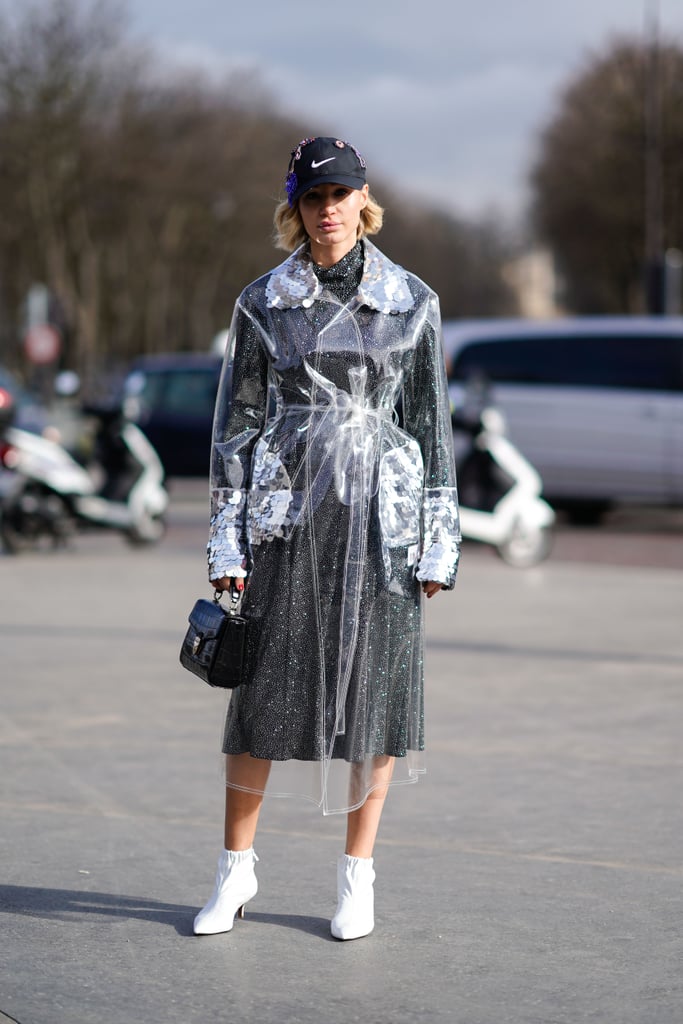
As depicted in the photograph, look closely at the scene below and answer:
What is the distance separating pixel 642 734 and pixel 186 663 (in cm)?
288

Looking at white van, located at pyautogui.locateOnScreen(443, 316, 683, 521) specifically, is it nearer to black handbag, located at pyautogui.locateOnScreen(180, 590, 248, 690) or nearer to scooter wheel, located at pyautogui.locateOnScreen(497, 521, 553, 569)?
scooter wheel, located at pyautogui.locateOnScreen(497, 521, 553, 569)

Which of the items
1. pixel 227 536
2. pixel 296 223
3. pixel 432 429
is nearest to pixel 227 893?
pixel 227 536

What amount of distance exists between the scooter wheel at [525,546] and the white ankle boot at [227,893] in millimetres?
9288

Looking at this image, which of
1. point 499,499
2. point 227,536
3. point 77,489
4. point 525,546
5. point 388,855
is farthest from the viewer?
point 77,489

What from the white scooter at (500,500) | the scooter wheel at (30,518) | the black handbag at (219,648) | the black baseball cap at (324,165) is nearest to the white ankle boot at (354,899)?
the black handbag at (219,648)

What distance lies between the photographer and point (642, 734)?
6.68 metres

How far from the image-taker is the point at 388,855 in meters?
4.99

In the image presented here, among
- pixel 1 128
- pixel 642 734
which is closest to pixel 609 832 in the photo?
pixel 642 734

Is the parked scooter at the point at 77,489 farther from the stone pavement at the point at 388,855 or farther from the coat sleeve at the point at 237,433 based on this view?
the coat sleeve at the point at 237,433

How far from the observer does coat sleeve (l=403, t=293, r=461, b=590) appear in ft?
13.9

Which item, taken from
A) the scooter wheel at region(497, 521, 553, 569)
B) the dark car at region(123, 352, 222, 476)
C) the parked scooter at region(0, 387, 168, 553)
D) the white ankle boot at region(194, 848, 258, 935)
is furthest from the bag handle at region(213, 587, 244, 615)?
the dark car at region(123, 352, 222, 476)

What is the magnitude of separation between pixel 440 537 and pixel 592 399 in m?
12.0

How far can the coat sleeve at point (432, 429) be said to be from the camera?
4242mm

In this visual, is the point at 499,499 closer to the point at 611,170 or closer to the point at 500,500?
the point at 500,500
